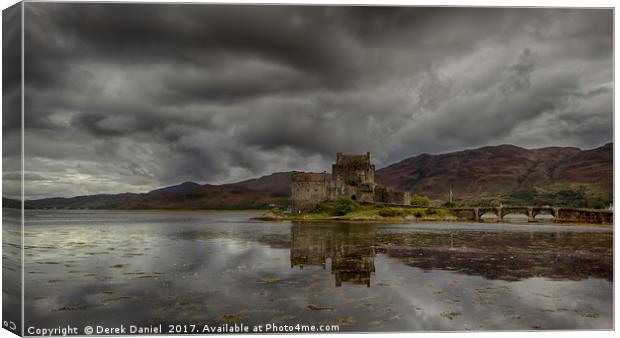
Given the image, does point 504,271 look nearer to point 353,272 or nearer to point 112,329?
point 353,272

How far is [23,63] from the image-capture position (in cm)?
984

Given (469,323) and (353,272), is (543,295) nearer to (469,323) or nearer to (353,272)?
(469,323)

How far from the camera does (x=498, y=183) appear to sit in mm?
46375

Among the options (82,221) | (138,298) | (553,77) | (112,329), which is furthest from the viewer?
(82,221)

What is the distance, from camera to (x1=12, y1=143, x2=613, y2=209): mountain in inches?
539

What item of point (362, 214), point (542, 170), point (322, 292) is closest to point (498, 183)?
point (362, 214)

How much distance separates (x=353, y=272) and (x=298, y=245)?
733cm

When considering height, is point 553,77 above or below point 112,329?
above

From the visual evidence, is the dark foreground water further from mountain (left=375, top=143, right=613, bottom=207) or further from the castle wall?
the castle wall

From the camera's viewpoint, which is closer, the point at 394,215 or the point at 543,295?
the point at 543,295

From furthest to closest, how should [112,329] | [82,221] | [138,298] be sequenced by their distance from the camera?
1. [82,221]
2. [138,298]
3. [112,329]

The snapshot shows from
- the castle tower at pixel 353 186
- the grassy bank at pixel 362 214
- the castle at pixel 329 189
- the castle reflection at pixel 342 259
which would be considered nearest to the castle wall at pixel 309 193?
the castle at pixel 329 189

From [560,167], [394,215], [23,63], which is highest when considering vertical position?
[23,63]

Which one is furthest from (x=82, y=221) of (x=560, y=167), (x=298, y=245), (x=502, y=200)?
(x=502, y=200)
